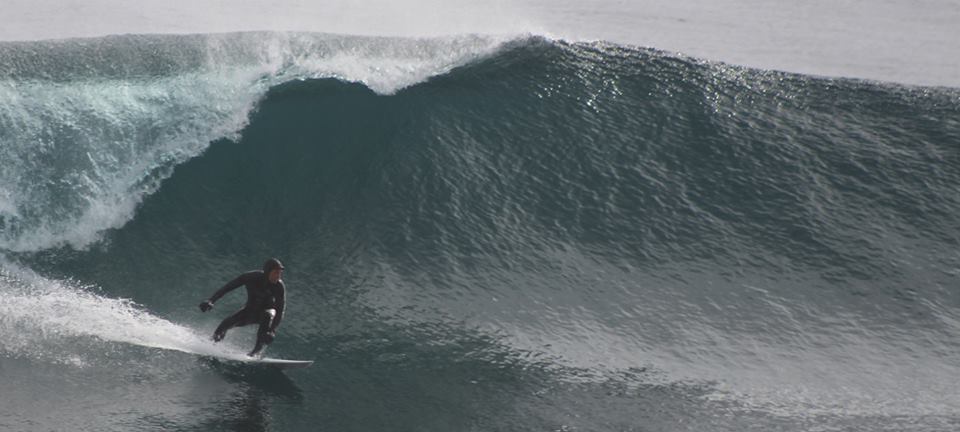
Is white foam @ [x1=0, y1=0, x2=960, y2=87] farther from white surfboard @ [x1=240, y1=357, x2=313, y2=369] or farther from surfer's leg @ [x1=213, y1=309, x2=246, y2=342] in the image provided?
white surfboard @ [x1=240, y1=357, x2=313, y2=369]

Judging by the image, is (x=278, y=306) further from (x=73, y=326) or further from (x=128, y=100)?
(x=128, y=100)

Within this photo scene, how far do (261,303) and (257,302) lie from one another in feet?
0.18

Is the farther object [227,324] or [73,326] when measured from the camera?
[73,326]

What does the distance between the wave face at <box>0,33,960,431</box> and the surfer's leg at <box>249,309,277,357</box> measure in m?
0.39

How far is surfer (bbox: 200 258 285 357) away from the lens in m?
12.5

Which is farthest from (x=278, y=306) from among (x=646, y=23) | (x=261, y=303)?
(x=646, y=23)

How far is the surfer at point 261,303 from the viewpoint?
12547 mm

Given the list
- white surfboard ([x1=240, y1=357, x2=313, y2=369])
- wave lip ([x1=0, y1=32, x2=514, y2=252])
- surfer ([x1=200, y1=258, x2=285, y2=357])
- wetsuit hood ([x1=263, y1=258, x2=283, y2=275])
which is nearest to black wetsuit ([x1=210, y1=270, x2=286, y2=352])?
surfer ([x1=200, y1=258, x2=285, y2=357])

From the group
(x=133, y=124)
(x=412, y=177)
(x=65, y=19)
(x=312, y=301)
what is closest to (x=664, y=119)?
(x=412, y=177)

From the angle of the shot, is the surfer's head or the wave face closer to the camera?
the wave face

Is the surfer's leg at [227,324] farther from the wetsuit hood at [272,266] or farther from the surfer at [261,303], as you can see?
the wetsuit hood at [272,266]

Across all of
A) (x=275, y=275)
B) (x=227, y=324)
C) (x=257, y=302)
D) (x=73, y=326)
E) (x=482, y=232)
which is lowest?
(x=73, y=326)

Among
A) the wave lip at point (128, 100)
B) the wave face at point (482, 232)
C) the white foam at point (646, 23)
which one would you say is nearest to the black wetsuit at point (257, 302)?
the wave face at point (482, 232)

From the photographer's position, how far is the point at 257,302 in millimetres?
12703
